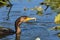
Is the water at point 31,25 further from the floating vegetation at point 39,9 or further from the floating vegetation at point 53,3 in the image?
the floating vegetation at point 53,3

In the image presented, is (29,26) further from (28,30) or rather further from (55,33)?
(55,33)

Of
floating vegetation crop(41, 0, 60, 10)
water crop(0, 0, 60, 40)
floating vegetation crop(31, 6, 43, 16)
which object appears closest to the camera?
water crop(0, 0, 60, 40)

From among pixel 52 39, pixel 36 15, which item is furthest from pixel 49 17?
pixel 52 39

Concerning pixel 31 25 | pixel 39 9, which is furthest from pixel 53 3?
pixel 31 25

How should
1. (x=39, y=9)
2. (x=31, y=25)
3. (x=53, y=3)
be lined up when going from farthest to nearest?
(x=53, y=3) → (x=39, y=9) → (x=31, y=25)

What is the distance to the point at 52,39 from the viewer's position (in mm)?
10969

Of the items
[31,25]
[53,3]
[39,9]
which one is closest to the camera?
[31,25]

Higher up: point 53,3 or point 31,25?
point 53,3

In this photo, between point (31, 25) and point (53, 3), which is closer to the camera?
point (31, 25)

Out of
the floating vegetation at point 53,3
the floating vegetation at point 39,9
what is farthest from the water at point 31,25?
the floating vegetation at point 53,3

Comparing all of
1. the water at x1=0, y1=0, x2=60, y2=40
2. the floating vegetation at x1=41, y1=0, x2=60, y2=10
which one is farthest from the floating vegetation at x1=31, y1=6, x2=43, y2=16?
the floating vegetation at x1=41, y1=0, x2=60, y2=10

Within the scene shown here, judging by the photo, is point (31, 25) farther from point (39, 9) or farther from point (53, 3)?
point (53, 3)

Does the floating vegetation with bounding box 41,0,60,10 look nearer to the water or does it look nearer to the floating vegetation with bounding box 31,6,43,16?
the water

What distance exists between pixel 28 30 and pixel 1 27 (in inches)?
36.7
